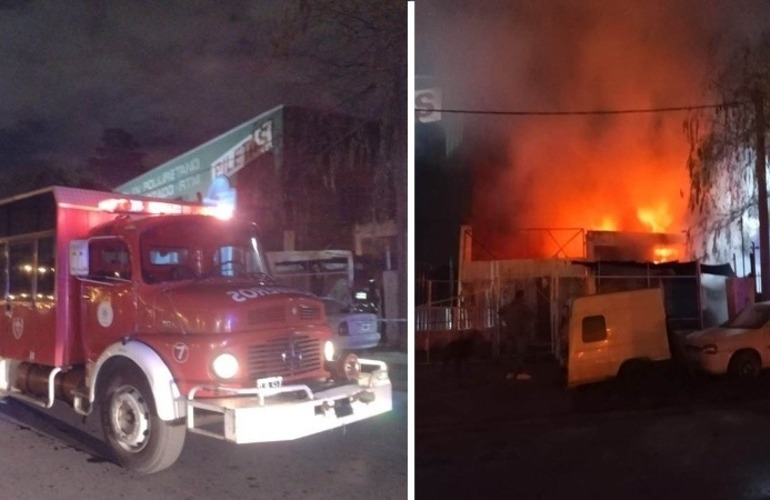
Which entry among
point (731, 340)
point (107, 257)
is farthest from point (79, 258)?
point (731, 340)

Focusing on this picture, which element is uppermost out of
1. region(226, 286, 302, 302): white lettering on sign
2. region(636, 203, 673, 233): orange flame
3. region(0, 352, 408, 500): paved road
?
region(636, 203, 673, 233): orange flame

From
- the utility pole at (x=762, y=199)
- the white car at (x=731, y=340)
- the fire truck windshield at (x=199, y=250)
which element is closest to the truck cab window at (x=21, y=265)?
the fire truck windshield at (x=199, y=250)

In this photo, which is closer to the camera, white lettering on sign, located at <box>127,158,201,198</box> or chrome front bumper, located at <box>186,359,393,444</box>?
chrome front bumper, located at <box>186,359,393,444</box>


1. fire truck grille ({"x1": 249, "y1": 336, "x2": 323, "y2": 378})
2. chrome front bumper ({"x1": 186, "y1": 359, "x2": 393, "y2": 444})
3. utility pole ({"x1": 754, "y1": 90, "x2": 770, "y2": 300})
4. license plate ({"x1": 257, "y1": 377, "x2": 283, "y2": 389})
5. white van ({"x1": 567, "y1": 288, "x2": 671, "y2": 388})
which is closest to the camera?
chrome front bumper ({"x1": 186, "y1": 359, "x2": 393, "y2": 444})

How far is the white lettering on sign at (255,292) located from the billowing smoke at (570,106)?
64.2 inches

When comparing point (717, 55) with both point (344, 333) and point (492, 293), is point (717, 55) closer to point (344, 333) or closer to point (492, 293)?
point (492, 293)

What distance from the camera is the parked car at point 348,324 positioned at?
2.14 meters

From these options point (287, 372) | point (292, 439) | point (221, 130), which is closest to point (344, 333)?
point (287, 372)

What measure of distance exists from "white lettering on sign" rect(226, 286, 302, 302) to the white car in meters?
2.28

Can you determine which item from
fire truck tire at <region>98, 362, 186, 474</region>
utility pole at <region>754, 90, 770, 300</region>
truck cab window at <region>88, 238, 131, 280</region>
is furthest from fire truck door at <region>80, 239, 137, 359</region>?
utility pole at <region>754, 90, 770, 300</region>

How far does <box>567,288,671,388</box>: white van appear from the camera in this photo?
332cm

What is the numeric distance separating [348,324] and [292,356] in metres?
0.21

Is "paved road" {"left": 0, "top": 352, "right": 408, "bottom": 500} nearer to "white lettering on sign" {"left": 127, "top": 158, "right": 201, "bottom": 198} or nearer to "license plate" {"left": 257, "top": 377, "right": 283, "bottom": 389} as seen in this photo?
"license plate" {"left": 257, "top": 377, "right": 283, "bottom": 389}

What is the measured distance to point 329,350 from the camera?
7.15 feet
